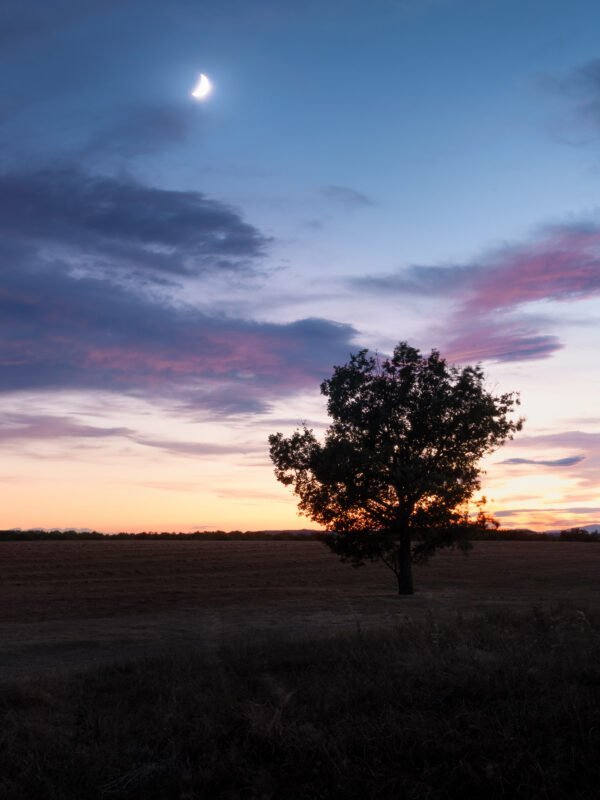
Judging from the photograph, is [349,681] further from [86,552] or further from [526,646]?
[86,552]

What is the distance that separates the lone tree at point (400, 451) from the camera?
33781 mm

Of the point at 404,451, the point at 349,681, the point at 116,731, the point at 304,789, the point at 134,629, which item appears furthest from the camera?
the point at 404,451

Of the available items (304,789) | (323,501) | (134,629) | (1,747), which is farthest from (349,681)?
(323,501)

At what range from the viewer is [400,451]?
112 ft

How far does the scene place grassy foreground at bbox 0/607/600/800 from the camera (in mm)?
8453

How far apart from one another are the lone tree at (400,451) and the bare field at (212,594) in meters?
3.28

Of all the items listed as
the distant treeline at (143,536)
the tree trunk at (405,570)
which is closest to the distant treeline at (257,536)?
the distant treeline at (143,536)

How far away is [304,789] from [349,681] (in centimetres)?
323

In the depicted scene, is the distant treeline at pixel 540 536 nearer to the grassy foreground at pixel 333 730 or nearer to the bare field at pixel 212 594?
the bare field at pixel 212 594

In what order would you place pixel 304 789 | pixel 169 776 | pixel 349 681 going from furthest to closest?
pixel 349 681
pixel 169 776
pixel 304 789

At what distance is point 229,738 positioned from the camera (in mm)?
10023

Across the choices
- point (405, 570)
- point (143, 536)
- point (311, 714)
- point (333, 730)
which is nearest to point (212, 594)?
point (405, 570)

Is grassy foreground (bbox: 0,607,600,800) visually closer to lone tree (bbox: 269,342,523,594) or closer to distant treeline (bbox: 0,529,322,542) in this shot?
lone tree (bbox: 269,342,523,594)

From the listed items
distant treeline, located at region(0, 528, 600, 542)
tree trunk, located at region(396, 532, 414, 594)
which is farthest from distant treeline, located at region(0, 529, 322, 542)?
tree trunk, located at region(396, 532, 414, 594)
